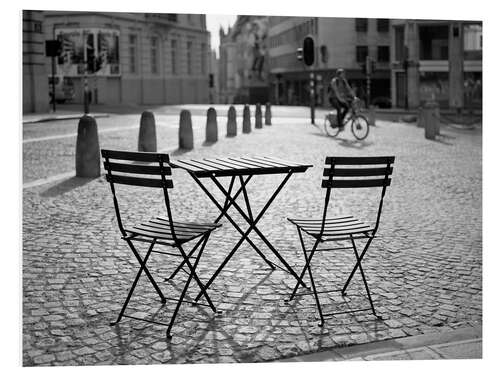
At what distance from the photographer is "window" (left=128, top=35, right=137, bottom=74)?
41219mm

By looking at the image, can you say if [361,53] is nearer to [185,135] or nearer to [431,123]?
[431,123]

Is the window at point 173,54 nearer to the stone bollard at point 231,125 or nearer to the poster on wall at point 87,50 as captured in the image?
the poster on wall at point 87,50

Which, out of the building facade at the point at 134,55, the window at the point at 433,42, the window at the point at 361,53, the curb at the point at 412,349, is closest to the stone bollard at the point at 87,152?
the curb at the point at 412,349

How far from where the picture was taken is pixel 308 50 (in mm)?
23000

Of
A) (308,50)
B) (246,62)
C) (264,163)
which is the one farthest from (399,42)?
(246,62)

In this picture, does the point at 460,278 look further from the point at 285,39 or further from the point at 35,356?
the point at 285,39

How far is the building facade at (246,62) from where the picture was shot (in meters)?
89.9

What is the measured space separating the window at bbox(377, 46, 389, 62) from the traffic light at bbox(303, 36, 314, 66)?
96.4 ft

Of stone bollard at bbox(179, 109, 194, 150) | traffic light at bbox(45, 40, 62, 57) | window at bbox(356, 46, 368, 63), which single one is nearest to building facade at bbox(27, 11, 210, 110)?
traffic light at bbox(45, 40, 62, 57)

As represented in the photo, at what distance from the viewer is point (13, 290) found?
4391 millimetres

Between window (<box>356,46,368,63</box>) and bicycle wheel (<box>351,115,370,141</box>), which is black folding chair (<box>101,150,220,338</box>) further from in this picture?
window (<box>356,46,368,63</box>)

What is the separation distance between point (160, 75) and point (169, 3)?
38.6 m

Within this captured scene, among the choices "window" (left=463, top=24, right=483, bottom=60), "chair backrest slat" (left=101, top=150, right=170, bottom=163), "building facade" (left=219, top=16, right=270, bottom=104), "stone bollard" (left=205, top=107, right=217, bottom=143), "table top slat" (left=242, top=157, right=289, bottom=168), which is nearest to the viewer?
"chair backrest slat" (left=101, top=150, right=170, bottom=163)

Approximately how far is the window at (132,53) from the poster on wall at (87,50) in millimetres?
1153
